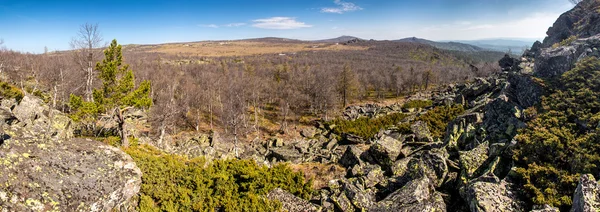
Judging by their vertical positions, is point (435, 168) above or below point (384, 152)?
above

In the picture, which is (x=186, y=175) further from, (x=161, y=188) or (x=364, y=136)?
(x=364, y=136)

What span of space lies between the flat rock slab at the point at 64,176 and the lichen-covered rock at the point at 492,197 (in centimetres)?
1020

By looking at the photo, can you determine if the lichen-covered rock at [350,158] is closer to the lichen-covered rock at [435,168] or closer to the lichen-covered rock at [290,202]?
the lichen-covered rock at [435,168]

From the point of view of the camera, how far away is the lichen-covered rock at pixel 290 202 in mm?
9789

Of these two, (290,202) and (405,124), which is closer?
(290,202)

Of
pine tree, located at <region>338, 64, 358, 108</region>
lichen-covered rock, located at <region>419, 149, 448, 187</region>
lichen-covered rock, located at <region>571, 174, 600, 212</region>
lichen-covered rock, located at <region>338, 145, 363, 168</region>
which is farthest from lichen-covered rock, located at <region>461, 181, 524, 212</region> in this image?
pine tree, located at <region>338, 64, 358, 108</region>

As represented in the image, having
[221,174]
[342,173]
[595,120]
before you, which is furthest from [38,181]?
[595,120]

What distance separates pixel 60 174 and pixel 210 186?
15.5 feet

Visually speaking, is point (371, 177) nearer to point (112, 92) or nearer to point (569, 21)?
point (112, 92)

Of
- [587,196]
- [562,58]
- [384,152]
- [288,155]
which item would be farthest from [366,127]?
[587,196]

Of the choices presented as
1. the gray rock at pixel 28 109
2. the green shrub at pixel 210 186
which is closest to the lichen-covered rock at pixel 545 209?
the green shrub at pixel 210 186

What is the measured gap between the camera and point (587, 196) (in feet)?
21.7

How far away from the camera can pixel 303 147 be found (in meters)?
30.8

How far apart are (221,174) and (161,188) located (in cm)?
225
